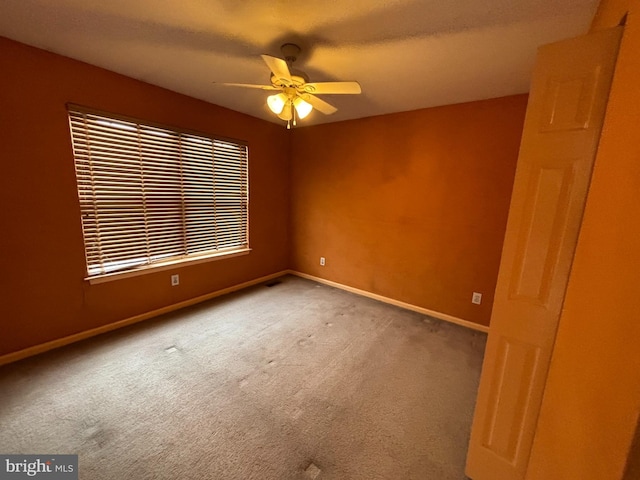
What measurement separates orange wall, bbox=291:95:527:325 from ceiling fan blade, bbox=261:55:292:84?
1.81 meters

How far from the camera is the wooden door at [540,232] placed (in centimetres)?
90

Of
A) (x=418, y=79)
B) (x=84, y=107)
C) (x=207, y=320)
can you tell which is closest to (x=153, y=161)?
(x=84, y=107)

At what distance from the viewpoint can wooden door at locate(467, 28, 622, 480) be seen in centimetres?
90

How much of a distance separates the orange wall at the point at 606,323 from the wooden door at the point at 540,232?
0.05m

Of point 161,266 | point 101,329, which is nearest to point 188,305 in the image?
point 161,266

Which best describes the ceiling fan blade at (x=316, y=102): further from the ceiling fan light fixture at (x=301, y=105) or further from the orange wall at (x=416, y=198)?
the orange wall at (x=416, y=198)

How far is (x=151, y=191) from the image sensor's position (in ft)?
8.60

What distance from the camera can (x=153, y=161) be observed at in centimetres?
261

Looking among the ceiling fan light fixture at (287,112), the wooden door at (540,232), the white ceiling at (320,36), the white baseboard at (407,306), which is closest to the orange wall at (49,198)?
the white ceiling at (320,36)

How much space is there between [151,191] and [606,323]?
10.6 feet

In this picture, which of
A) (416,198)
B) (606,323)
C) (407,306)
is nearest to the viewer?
(606,323)

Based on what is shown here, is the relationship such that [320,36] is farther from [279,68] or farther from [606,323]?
[606,323]

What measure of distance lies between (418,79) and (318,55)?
0.91 metres

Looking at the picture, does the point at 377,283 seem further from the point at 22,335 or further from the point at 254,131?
the point at 22,335
